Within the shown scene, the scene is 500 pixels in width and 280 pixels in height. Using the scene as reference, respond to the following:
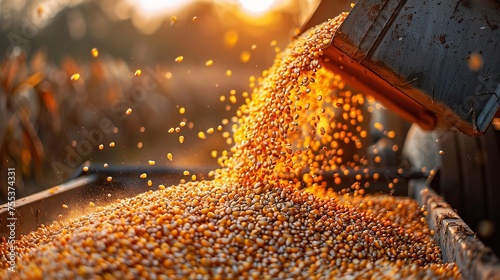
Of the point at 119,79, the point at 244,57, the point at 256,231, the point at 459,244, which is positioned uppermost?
the point at 244,57

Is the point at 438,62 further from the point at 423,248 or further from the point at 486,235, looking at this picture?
the point at 486,235

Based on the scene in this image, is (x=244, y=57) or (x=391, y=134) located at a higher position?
(x=244, y=57)

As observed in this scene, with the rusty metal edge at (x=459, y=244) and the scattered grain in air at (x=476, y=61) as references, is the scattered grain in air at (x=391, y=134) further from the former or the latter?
the scattered grain in air at (x=476, y=61)

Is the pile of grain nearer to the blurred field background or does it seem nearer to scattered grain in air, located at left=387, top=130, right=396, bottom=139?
the blurred field background

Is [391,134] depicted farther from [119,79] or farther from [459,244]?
[119,79]

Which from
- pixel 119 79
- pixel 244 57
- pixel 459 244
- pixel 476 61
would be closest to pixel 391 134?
pixel 476 61

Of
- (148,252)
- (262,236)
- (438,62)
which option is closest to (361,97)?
(438,62)

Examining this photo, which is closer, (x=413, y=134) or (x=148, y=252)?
(x=148, y=252)
